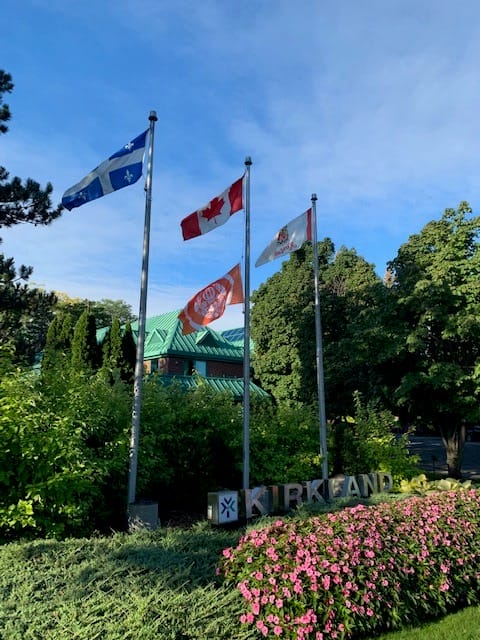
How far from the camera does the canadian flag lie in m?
9.18

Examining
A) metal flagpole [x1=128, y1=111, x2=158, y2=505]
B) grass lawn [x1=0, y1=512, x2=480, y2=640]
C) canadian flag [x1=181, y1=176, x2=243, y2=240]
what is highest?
canadian flag [x1=181, y1=176, x2=243, y2=240]

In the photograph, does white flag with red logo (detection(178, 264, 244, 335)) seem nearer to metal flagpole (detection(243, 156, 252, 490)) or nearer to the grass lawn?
metal flagpole (detection(243, 156, 252, 490))

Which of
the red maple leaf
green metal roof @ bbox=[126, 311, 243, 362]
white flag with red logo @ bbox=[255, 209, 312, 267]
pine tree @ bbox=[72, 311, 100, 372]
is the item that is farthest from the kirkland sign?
green metal roof @ bbox=[126, 311, 243, 362]

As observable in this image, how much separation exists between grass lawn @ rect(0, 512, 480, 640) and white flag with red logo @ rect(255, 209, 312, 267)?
6.05 metres

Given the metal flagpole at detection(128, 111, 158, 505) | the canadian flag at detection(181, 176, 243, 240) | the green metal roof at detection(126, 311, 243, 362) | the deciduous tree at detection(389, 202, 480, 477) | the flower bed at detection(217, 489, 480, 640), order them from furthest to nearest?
1. the green metal roof at detection(126, 311, 243, 362)
2. the deciduous tree at detection(389, 202, 480, 477)
3. the canadian flag at detection(181, 176, 243, 240)
4. the metal flagpole at detection(128, 111, 158, 505)
5. the flower bed at detection(217, 489, 480, 640)

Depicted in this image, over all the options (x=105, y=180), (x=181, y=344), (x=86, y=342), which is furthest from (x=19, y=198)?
(x=181, y=344)

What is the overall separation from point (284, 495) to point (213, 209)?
213 inches

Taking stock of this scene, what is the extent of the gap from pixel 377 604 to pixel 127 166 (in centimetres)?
713

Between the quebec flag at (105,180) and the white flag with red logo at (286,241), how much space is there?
3153 mm

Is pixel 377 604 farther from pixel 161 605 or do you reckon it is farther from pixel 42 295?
pixel 42 295

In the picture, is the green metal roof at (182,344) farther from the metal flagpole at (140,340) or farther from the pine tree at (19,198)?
the metal flagpole at (140,340)

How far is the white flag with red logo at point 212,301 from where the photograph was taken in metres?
8.82

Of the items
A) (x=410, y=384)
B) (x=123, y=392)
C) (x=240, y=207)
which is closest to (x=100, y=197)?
(x=240, y=207)

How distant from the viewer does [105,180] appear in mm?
8383
